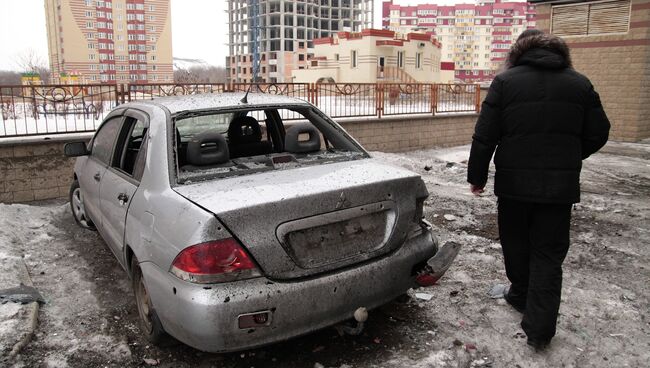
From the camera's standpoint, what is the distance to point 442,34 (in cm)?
12006

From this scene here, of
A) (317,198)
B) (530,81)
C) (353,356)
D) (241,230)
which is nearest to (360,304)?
(353,356)

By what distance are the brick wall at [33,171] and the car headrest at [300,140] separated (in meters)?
5.22

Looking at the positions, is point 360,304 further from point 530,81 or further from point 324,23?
point 324,23

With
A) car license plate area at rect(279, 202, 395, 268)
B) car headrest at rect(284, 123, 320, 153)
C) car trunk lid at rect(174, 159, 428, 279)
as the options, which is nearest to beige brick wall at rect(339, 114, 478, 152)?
car headrest at rect(284, 123, 320, 153)

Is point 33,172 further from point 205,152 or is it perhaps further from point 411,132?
point 411,132

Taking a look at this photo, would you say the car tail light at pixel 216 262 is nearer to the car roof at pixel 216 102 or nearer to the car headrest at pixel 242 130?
the car roof at pixel 216 102

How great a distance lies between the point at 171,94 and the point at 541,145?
855cm

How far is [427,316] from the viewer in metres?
3.59

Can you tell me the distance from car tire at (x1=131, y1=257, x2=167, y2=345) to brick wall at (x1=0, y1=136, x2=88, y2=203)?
5.10m

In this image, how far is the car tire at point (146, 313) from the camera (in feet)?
9.84

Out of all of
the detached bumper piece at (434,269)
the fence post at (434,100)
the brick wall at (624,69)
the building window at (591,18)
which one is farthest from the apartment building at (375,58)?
the detached bumper piece at (434,269)

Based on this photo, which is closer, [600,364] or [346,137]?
[600,364]

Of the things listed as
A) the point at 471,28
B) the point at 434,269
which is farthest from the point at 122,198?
the point at 471,28

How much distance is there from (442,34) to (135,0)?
6961cm
